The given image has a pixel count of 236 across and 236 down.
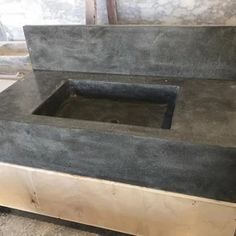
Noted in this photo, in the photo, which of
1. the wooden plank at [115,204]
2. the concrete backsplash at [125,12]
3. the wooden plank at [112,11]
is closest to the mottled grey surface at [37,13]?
the concrete backsplash at [125,12]

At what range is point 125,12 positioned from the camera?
4.23 feet

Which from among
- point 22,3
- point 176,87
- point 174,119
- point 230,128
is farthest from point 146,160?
point 22,3

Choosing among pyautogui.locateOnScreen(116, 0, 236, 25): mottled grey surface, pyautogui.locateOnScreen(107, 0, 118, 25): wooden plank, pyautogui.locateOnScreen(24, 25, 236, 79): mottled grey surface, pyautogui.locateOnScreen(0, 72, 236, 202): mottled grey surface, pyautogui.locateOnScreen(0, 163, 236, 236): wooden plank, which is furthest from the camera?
pyautogui.locateOnScreen(107, 0, 118, 25): wooden plank

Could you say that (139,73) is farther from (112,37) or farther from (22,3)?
(22,3)

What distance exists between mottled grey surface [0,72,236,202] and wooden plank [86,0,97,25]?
1.53 ft

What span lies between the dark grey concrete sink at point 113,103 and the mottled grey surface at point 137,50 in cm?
9

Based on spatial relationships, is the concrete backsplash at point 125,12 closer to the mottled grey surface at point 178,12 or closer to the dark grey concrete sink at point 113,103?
the mottled grey surface at point 178,12

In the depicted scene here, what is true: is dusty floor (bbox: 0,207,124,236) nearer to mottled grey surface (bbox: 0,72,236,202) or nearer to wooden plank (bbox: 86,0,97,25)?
mottled grey surface (bbox: 0,72,236,202)

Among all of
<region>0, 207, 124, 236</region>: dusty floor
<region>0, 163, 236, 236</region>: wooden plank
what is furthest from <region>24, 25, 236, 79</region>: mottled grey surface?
<region>0, 207, 124, 236</region>: dusty floor

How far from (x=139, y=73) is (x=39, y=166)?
1.97ft

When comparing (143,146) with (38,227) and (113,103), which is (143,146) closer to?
(113,103)

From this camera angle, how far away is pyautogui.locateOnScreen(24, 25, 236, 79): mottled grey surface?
105cm

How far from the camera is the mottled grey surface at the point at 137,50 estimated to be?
3.45ft

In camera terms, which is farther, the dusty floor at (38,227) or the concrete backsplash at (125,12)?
the dusty floor at (38,227)
